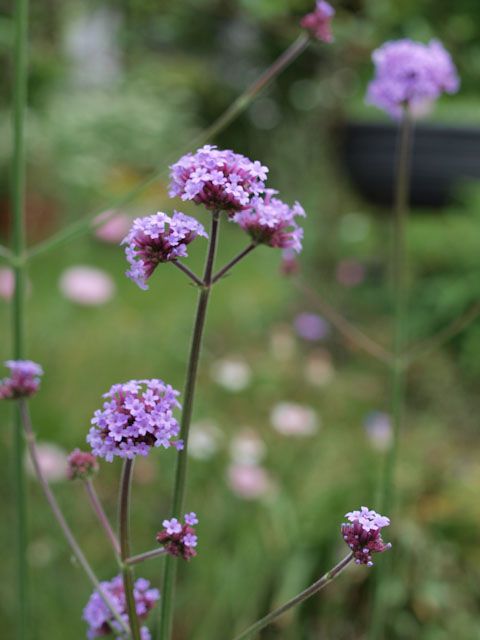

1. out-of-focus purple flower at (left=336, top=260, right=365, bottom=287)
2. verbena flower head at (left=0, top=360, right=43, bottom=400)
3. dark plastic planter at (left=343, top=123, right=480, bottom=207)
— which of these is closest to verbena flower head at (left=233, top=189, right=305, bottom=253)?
verbena flower head at (left=0, top=360, right=43, bottom=400)

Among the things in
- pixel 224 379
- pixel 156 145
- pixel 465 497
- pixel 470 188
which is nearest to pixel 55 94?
pixel 156 145

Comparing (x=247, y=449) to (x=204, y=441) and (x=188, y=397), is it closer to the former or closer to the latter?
(x=204, y=441)

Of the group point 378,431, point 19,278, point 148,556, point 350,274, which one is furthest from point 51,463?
point 350,274

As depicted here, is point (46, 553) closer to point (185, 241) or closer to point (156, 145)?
point (185, 241)

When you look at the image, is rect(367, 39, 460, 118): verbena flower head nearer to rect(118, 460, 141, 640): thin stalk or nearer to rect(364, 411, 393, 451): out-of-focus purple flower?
rect(118, 460, 141, 640): thin stalk

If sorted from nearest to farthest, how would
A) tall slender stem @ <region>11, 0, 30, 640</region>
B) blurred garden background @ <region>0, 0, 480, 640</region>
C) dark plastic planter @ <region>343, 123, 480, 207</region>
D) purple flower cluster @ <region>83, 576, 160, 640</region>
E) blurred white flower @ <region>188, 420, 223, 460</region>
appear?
purple flower cluster @ <region>83, 576, 160, 640</region>, tall slender stem @ <region>11, 0, 30, 640</region>, blurred garden background @ <region>0, 0, 480, 640</region>, blurred white flower @ <region>188, 420, 223, 460</region>, dark plastic planter @ <region>343, 123, 480, 207</region>
